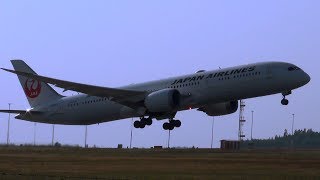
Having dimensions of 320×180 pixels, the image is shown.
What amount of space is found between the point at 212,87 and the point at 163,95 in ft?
18.3

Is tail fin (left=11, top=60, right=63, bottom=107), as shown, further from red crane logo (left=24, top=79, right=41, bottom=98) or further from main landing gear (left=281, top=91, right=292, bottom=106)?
main landing gear (left=281, top=91, right=292, bottom=106)

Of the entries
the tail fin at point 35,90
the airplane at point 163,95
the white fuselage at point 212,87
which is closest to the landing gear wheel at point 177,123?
the airplane at point 163,95

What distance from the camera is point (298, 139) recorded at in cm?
17675

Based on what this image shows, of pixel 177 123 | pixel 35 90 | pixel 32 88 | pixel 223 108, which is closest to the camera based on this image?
pixel 223 108

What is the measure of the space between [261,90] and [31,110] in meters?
31.9

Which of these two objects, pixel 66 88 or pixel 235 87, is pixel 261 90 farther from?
pixel 66 88

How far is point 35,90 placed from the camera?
287 feet

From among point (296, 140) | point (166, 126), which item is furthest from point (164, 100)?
point (296, 140)

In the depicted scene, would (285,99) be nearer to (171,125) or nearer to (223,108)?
(223,108)

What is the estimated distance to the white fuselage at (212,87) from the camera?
63.7 metres

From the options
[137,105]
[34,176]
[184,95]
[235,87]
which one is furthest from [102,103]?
[34,176]

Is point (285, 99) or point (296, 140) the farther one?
point (296, 140)

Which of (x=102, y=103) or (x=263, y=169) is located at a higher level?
(x=102, y=103)

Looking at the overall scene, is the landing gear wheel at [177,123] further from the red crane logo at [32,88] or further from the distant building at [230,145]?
the distant building at [230,145]
